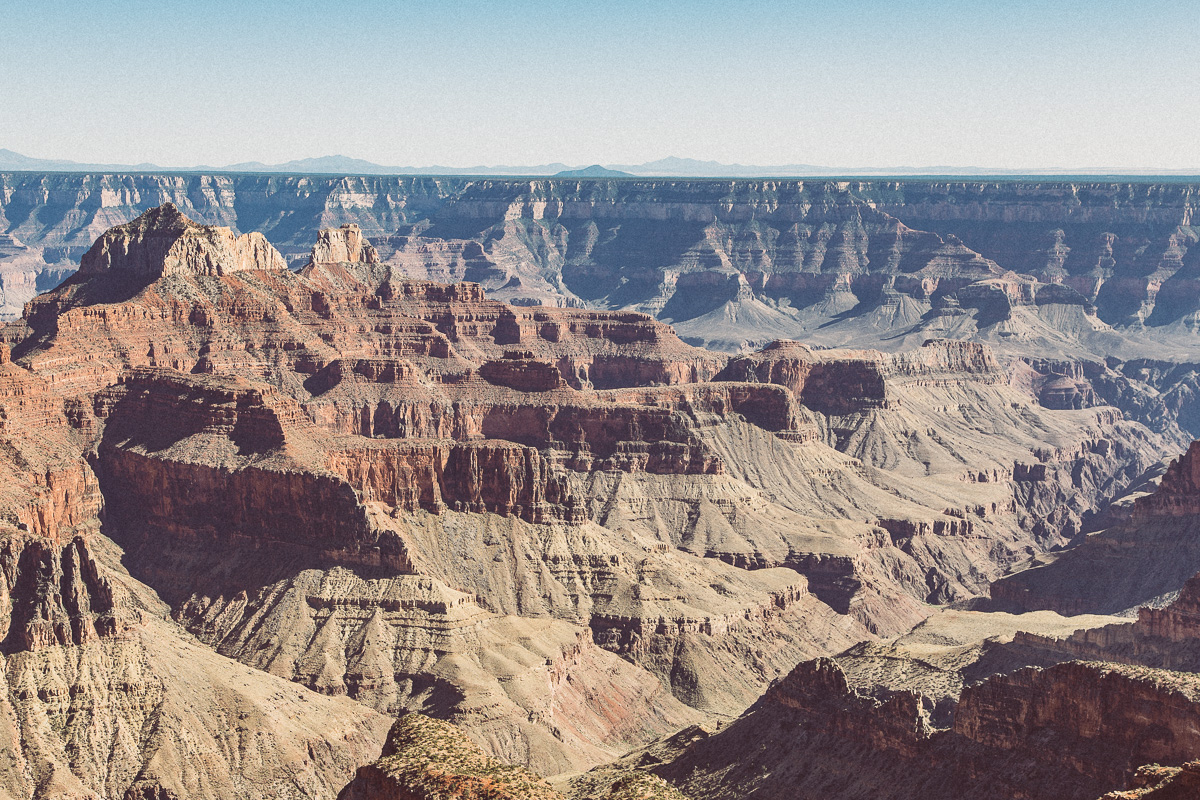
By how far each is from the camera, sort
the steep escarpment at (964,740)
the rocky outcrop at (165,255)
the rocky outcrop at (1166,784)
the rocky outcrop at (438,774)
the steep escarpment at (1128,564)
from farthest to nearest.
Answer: the rocky outcrop at (165,255) → the steep escarpment at (1128,564) → the steep escarpment at (964,740) → the rocky outcrop at (438,774) → the rocky outcrop at (1166,784)

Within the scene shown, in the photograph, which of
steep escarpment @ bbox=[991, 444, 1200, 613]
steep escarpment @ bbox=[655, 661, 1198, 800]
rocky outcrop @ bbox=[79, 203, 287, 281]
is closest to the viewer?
steep escarpment @ bbox=[655, 661, 1198, 800]

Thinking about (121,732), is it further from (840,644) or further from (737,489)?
(737,489)

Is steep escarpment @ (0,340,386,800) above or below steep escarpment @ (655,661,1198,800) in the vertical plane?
below

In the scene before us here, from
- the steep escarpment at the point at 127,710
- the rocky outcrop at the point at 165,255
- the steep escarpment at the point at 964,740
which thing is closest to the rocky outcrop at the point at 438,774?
the steep escarpment at the point at 964,740


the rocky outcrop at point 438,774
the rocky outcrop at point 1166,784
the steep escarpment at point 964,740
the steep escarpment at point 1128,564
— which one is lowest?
the steep escarpment at point 1128,564

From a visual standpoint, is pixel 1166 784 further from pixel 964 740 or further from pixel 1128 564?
pixel 1128 564

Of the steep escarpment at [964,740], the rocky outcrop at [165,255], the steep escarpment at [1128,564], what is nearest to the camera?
the steep escarpment at [964,740]

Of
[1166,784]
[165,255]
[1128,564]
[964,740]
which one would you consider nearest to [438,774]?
[1166,784]

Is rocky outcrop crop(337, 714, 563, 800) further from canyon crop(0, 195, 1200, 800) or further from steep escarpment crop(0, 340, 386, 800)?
steep escarpment crop(0, 340, 386, 800)

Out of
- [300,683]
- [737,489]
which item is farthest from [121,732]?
[737,489]

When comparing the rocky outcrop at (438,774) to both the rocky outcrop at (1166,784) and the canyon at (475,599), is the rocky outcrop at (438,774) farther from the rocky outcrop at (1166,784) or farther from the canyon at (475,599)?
the rocky outcrop at (1166,784)

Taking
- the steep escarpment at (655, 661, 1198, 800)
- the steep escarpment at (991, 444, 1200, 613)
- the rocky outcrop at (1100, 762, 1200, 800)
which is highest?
the rocky outcrop at (1100, 762, 1200, 800)

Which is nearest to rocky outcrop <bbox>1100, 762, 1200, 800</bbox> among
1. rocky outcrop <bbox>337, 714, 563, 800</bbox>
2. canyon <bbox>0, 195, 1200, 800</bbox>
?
canyon <bbox>0, 195, 1200, 800</bbox>
